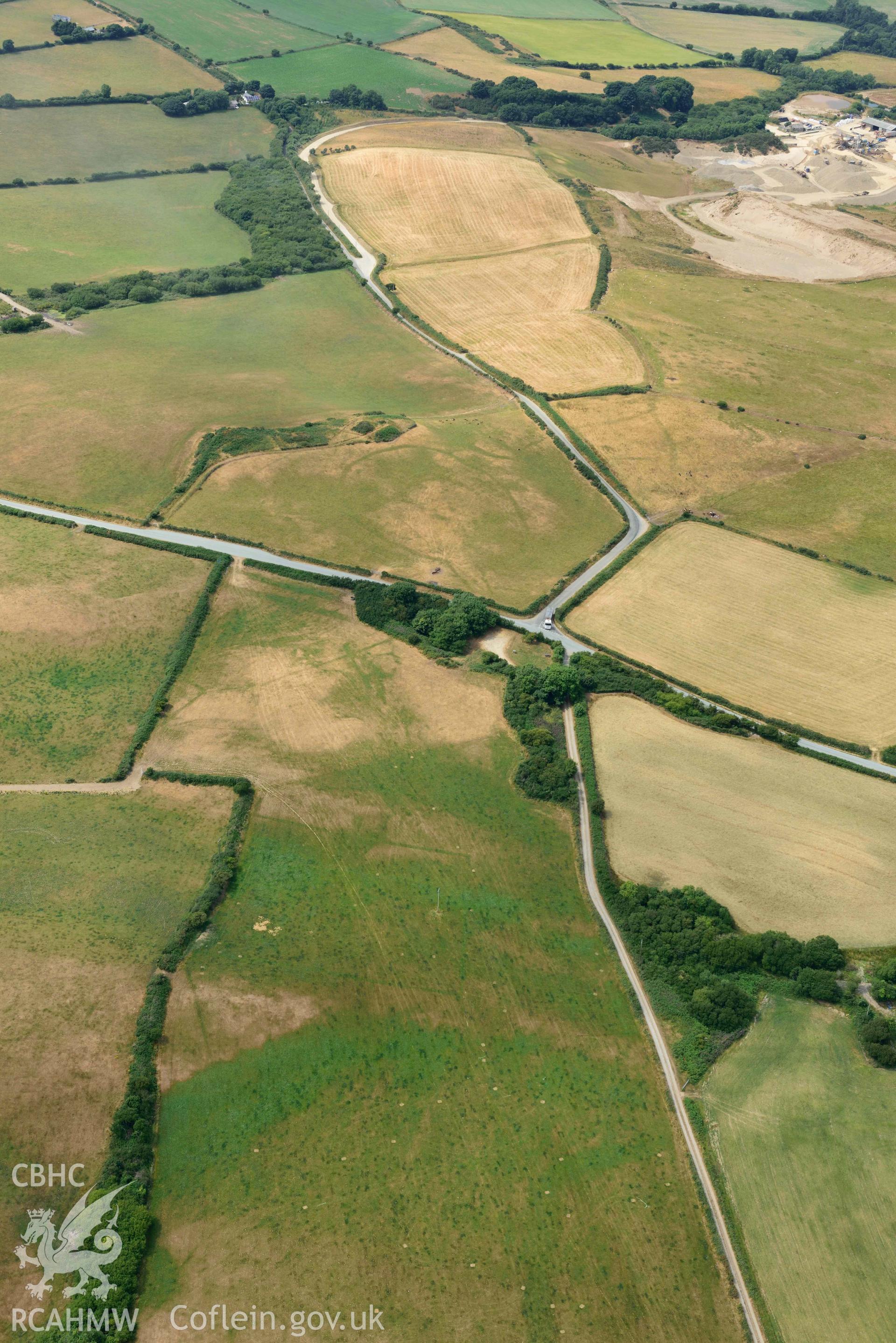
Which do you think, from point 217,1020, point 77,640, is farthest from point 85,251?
point 217,1020

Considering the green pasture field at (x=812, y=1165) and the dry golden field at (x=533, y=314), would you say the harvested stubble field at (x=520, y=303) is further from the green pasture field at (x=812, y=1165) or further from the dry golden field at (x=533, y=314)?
the green pasture field at (x=812, y=1165)

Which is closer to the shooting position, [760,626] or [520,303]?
[760,626]

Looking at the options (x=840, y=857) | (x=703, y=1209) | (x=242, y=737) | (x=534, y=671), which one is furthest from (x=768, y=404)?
(x=703, y=1209)

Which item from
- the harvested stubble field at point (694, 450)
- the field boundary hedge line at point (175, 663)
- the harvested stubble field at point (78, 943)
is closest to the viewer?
the harvested stubble field at point (78, 943)

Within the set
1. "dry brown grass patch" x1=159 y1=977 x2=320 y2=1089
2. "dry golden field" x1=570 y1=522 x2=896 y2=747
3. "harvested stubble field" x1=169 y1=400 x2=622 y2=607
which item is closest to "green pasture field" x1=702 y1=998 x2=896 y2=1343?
"dry brown grass patch" x1=159 y1=977 x2=320 y2=1089

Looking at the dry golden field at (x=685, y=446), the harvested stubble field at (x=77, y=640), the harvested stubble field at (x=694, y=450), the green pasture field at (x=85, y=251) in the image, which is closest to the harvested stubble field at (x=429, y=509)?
the dry golden field at (x=685, y=446)

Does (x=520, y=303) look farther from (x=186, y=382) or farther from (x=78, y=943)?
(x=78, y=943)
